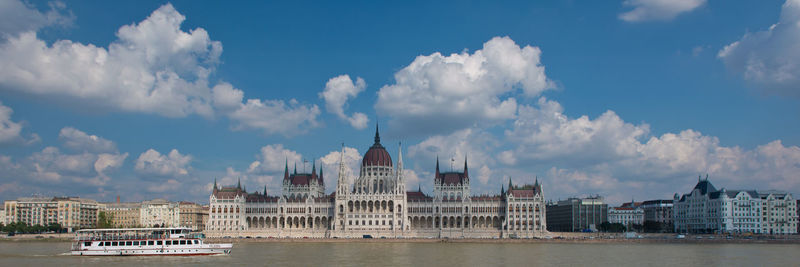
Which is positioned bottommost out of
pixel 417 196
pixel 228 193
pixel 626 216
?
pixel 626 216

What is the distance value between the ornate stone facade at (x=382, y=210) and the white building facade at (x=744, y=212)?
36063 millimetres

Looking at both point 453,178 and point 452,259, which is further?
point 453,178

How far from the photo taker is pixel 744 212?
14538 centimetres

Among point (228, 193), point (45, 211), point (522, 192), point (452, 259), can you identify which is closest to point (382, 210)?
point (522, 192)

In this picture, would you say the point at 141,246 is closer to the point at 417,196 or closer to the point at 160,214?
the point at 417,196

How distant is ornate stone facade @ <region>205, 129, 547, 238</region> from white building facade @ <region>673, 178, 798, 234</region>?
36.1m

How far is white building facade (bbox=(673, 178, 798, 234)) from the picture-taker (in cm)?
14412

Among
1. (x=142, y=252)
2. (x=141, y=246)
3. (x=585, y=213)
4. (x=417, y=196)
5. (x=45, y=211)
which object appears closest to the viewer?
(x=142, y=252)

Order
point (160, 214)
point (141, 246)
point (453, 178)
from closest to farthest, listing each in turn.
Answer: point (141, 246)
point (453, 178)
point (160, 214)

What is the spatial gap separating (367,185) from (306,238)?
82.8 feet

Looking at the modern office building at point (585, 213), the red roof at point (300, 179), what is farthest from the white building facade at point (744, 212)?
the red roof at point (300, 179)

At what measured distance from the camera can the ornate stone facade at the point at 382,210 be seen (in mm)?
140875

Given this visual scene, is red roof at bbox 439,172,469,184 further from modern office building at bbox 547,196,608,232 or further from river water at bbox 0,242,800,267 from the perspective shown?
river water at bbox 0,242,800,267

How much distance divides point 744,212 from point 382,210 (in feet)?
237
